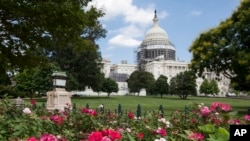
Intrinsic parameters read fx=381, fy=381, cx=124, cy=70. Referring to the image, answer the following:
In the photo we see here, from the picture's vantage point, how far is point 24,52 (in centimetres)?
1233

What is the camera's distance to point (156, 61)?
155m

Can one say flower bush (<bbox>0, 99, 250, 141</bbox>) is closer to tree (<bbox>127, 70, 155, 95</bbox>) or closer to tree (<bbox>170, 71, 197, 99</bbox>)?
tree (<bbox>170, 71, 197, 99</bbox>)

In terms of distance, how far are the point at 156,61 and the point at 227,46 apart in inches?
4987

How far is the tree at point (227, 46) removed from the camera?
89.5 feet

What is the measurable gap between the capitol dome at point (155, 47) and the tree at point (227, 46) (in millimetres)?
128729

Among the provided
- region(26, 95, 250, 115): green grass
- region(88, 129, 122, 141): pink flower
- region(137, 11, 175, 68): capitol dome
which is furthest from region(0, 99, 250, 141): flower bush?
region(137, 11, 175, 68): capitol dome

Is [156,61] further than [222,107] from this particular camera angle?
Yes

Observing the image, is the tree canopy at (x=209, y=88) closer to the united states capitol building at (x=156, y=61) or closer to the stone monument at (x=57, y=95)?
the united states capitol building at (x=156, y=61)

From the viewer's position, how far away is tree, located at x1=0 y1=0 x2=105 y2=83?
9.94 m

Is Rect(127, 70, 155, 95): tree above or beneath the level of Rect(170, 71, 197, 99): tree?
above

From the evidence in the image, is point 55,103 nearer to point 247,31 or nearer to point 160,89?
point 247,31

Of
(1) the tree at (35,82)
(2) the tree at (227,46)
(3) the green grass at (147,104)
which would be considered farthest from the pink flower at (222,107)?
(1) the tree at (35,82)

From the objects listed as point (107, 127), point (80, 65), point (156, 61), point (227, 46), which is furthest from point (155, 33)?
point (107, 127)

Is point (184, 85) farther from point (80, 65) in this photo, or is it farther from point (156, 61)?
point (156, 61)
